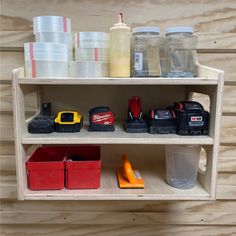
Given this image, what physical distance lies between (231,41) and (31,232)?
3.63 feet

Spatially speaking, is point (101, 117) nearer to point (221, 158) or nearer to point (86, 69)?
point (86, 69)

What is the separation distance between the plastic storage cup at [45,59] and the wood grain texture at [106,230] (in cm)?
66

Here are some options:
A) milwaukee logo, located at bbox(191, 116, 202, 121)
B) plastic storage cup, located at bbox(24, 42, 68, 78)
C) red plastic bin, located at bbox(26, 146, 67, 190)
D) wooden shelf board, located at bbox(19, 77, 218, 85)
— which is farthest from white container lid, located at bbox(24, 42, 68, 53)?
milwaukee logo, located at bbox(191, 116, 202, 121)

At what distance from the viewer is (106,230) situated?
119cm

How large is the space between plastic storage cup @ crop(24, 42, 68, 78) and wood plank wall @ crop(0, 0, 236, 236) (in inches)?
8.2

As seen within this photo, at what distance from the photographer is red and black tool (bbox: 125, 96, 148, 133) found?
0.90 m

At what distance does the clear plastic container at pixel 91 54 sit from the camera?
0.92 metres

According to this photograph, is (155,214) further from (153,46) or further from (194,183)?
(153,46)

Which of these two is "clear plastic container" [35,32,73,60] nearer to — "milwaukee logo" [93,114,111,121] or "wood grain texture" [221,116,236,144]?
"milwaukee logo" [93,114,111,121]

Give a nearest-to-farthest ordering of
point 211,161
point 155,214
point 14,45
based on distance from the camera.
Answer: point 211,161 < point 14,45 < point 155,214

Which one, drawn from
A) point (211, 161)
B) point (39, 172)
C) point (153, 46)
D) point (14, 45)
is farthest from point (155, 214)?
point (14, 45)

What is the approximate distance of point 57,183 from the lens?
893 millimetres

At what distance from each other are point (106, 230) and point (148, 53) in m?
0.74

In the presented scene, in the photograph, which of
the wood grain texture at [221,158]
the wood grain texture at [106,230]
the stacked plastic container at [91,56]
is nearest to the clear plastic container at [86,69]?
the stacked plastic container at [91,56]
